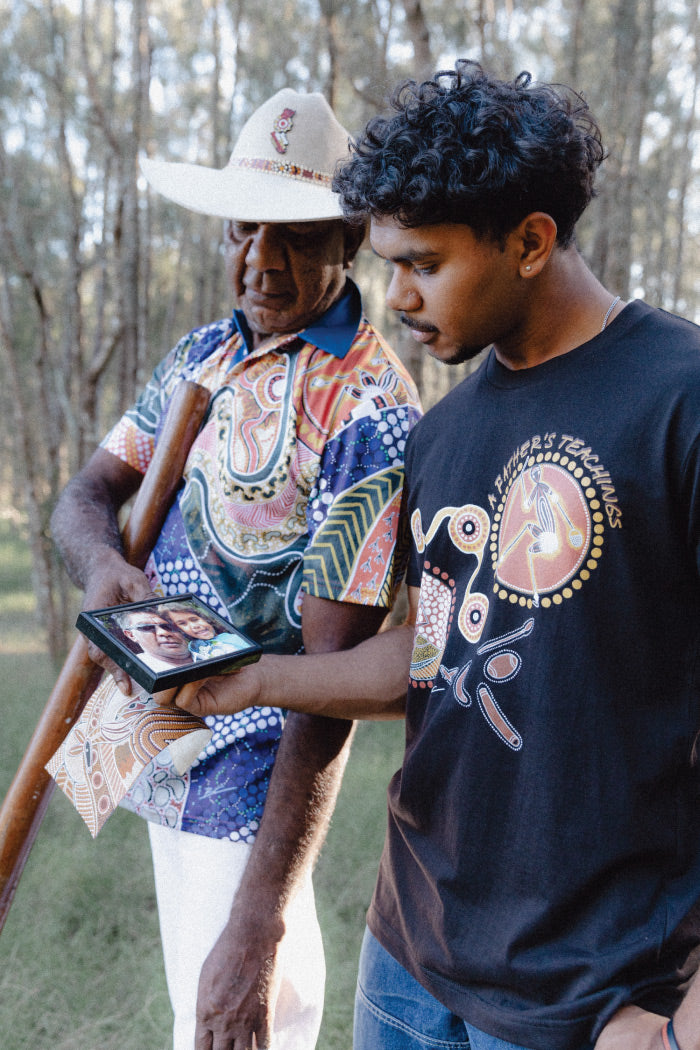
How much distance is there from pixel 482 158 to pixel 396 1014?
4.28 ft

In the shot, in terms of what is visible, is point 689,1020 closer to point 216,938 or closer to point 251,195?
point 216,938

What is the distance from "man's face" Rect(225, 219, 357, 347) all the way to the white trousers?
0.99m

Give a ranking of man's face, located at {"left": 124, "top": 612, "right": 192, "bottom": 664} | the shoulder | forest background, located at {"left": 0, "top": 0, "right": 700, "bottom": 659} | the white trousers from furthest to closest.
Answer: forest background, located at {"left": 0, "top": 0, "right": 700, "bottom": 659} < the shoulder < the white trousers < man's face, located at {"left": 124, "top": 612, "right": 192, "bottom": 664}

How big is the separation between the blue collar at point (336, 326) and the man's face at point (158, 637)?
61 cm

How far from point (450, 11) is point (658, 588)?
38.4ft

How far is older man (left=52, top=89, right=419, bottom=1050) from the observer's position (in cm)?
142

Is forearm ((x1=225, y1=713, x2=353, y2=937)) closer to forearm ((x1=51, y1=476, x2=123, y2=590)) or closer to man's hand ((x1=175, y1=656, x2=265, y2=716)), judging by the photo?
man's hand ((x1=175, y1=656, x2=265, y2=716))

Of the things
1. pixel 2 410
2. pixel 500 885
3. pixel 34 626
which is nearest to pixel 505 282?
pixel 500 885

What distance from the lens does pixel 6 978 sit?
9.50 feet


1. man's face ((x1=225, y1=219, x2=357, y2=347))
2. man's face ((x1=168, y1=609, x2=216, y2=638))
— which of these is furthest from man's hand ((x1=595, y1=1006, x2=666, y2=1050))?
man's face ((x1=225, y1=219, x2=357, y2=347))

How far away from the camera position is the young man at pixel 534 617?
1.04 m

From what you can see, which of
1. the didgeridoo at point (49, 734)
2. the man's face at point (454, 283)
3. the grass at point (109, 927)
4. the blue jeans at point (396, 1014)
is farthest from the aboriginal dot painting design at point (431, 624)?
the grass at point (109, 927)

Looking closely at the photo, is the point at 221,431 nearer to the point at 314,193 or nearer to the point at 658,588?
the point at 314,193

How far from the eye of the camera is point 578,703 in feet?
3.52
